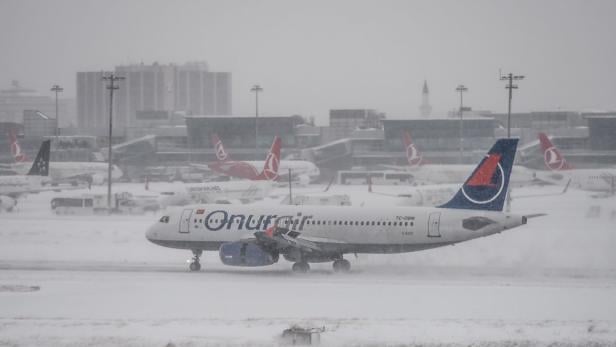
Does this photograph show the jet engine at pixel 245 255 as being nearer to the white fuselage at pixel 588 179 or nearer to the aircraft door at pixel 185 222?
the aircraft door at pixel 185 222

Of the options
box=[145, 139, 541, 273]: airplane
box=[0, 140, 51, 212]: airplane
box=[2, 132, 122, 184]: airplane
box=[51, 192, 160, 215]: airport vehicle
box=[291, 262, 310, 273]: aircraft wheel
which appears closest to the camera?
box=[145, 139, 541, 273]: airplane

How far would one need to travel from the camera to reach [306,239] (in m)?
38.2

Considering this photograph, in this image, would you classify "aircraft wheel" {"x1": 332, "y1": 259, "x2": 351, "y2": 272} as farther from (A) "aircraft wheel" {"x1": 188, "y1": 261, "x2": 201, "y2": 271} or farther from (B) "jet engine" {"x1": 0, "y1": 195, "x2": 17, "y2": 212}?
(B) "jet engine" {"x1": 0, "y1": 195, "x2": 17, "y2": 212}

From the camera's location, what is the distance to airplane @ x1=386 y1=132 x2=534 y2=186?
309ft

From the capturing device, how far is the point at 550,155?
8512cm

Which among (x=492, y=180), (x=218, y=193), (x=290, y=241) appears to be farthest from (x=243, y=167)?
(x=492, y=180)

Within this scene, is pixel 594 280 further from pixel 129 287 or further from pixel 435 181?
pixel 435 181

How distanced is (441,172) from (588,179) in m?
21.5

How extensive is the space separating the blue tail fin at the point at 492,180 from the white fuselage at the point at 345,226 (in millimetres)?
439

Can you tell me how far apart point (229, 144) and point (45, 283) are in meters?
94.2

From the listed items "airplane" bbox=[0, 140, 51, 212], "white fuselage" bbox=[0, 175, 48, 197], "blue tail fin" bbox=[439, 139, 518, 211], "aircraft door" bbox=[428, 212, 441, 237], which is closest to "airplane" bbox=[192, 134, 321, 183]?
"airplane" bbox=[0, 140, 51, 212]

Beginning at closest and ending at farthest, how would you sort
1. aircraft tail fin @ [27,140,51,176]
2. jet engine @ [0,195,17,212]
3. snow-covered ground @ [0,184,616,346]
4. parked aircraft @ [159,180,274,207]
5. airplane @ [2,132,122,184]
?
1. snow-covered ground @ [0,184,616,346]
2. jet engine @ [0,195,17,212]
3. aircraft tail fin @ [27,140,51,176]
4. parked aircraft @ [159,180,274,207]
5. airplane @ [2,132,122,184]

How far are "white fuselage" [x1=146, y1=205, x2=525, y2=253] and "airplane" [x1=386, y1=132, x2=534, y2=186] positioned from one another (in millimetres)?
57956

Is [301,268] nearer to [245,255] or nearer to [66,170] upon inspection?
[245,255]
